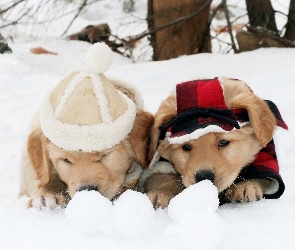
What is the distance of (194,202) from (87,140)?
67cm

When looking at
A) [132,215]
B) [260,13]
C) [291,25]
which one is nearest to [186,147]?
[132,215]

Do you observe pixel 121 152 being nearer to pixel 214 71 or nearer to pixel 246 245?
pixel 246 245

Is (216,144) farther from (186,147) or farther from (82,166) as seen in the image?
(82,166)

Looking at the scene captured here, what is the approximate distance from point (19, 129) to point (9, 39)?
4127mm

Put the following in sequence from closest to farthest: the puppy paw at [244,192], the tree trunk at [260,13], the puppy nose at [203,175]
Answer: the puppy nose at [203,175] < the puppy paw at [244,192] < the tree trunk at [260,13]

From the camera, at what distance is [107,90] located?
2.54 meters

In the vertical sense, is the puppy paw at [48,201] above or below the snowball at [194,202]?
below

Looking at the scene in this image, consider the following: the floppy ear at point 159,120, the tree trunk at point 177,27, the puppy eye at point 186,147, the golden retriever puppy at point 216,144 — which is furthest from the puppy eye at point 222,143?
the tree trunk at point 177,27

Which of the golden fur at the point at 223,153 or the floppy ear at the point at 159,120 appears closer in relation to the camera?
the golden fur at the point at 223,153

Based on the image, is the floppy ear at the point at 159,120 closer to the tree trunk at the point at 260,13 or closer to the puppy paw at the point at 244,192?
the puppy paw at the point at 244,192

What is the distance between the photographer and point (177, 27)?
6098 mm

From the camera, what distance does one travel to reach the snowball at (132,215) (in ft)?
6.32

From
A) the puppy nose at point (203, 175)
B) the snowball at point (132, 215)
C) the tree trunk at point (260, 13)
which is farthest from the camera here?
the tree trunk at point (260, 13)

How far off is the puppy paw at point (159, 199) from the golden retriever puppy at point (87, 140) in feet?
0.66
